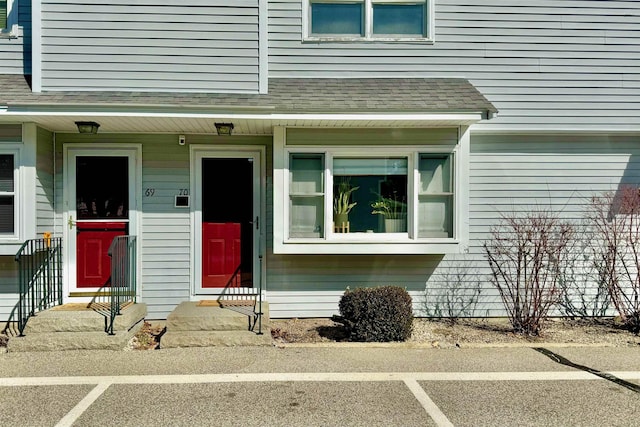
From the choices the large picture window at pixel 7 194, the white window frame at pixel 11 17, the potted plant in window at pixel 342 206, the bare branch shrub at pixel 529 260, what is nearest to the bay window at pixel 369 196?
the potted plant in window at pixel 342 206

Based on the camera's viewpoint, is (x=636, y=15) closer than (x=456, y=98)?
No

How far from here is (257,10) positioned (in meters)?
6.62

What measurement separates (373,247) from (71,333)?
3875mm

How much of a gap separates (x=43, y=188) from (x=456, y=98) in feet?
18.4

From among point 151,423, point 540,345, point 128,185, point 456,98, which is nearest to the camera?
point 151,423

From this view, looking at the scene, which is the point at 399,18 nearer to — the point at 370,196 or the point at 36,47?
the point at 370,196

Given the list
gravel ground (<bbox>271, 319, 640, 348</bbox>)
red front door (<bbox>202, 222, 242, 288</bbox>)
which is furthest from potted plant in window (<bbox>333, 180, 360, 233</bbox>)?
red front door (<bbox>202, 222, 242, 288</bbox>)

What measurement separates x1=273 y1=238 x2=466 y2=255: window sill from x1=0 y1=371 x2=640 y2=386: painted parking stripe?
200 centimetres

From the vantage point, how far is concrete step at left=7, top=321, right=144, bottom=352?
5.66m

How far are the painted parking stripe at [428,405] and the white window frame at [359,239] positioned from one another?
225 centimetres

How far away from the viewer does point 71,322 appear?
586 centimetres

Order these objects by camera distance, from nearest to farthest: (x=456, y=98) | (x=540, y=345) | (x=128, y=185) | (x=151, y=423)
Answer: (x=151, y=423)
(x=540, y=345)
(x=456, y=98)
(x=128, y=185)

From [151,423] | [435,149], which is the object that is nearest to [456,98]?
[435,149]

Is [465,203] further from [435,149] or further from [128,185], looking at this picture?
[128,185]
